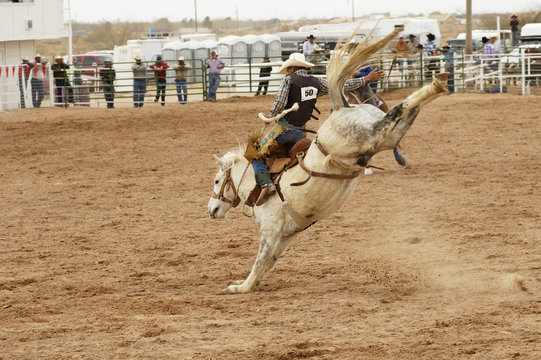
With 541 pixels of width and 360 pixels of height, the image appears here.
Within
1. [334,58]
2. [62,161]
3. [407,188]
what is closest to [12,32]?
[62,161]

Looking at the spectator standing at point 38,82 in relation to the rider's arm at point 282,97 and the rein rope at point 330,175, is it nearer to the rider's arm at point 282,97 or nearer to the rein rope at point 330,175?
the rider's arm at point 282,97

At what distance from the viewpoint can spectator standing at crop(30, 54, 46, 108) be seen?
86.1 ft

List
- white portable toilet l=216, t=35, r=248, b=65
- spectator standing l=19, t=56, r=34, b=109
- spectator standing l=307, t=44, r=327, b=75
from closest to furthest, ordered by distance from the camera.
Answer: spectator standing l=19, t=56, r=34, b=109 → spectator standing l=307, t=44, r=327, b=75 → white portable toilet l=216, t=35, r=248, b=65

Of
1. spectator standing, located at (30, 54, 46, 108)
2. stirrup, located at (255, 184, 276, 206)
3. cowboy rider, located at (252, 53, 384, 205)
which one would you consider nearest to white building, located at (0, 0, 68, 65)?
spectator standing, located at (30, 54, 46, 108)

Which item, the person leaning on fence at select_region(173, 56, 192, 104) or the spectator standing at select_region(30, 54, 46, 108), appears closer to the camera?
the person leaning on fence at select_region(173, 56, 192, 104)

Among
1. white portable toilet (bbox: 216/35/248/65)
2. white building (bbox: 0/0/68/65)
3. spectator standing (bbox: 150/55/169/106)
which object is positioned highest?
white building (bbox: 0/0/68/65)

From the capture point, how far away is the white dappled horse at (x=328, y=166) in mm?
5562

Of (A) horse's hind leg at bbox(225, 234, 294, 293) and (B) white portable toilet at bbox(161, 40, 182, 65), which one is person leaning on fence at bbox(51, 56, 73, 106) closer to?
(B) white portable toilet at bbox(161, 40, 182, 65)

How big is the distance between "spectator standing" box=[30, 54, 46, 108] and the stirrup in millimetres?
21118

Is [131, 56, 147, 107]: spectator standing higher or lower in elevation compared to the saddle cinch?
higher

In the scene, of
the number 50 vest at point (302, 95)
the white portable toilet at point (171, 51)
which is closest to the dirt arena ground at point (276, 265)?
the number 50 vest at point (302, 95)

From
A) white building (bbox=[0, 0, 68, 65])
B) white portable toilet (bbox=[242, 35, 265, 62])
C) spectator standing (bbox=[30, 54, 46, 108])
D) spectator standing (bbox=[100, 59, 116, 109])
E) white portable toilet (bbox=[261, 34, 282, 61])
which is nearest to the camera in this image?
spectator standing (bbox=[100, 59, 116, 109])

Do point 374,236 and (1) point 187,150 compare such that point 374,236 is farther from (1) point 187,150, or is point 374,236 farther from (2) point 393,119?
(1) point 187,150

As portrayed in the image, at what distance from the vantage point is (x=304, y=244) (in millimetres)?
8844
